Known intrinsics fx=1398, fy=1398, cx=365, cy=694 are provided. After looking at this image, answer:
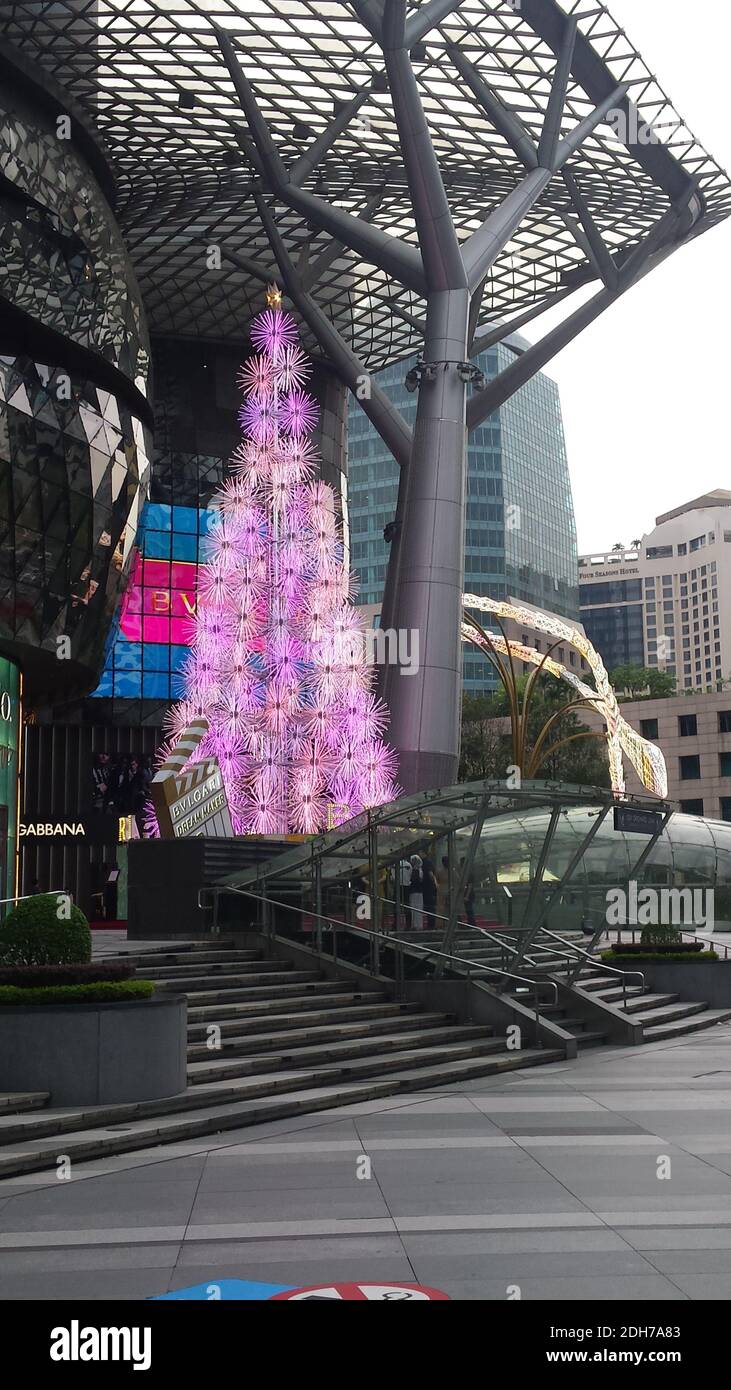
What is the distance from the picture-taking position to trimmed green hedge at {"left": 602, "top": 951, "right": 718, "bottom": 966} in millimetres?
28906

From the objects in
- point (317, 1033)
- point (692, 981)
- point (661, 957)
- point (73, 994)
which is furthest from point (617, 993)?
point (73, 994)

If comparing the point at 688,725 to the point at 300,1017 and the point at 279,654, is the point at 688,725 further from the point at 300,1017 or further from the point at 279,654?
the point at 300,1017

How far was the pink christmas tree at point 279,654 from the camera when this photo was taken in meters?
33.8

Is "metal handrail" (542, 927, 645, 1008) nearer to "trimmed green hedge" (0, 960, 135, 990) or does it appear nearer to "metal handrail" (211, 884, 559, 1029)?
"metal handrail" (211, 884, 559, 1029)

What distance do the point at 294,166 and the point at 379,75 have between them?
14.1 ft

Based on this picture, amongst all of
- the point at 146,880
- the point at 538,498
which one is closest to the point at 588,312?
the point at 146,880

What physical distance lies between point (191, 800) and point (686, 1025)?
10561 mm

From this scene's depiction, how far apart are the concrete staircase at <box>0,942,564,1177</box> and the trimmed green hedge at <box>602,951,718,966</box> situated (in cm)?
860

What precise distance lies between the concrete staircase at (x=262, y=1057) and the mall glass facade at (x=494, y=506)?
121239 millimetres

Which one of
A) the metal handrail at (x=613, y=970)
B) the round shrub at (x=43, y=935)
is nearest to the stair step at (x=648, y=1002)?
the metal handrail at (x=613, y=970)

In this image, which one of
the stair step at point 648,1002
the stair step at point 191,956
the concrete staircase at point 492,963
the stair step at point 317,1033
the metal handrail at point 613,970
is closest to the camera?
the stair step at point 317,1033

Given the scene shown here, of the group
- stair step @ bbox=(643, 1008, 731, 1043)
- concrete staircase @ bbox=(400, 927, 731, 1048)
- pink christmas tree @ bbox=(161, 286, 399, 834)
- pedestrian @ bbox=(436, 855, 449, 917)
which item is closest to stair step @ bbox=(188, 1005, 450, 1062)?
concrete staircase @ bbox=(400, 927, 731, 1048)

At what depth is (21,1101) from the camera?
44.5 ft

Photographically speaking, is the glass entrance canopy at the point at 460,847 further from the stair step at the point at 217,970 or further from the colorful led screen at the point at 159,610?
the colorful led screen at the point at 159,610
